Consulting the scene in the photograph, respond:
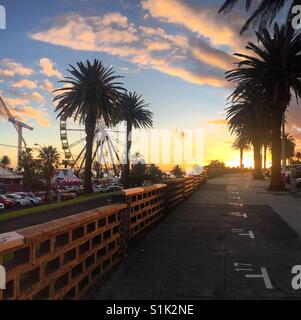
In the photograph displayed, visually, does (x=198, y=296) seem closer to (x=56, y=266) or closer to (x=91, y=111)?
(x=56, y=266)

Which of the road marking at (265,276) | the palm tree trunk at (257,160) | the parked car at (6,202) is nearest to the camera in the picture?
the road marking at (265,276)

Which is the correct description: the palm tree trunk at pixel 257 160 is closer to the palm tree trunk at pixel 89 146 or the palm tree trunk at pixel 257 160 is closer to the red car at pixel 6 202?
the palm tree trunk at pixel 89 146

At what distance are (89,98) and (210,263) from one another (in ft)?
170

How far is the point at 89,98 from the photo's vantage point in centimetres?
5950

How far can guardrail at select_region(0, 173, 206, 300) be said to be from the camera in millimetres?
4934

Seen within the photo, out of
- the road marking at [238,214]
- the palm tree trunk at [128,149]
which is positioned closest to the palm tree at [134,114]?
the palm tree trunk at [128,149]

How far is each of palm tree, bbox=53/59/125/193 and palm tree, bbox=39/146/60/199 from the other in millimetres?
31827

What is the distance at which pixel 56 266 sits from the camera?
603cm

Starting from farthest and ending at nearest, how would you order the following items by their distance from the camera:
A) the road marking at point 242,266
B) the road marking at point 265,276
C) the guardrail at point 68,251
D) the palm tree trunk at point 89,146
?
the palm tree trunk at point 89,146 → the road marking at point 242,266 → the road marking at point 265,276 → the guardrail at point 68,251

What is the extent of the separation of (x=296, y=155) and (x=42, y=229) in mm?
173763

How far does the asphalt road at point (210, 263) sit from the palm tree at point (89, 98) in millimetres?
45451

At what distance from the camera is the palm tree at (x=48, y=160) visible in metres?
92.3

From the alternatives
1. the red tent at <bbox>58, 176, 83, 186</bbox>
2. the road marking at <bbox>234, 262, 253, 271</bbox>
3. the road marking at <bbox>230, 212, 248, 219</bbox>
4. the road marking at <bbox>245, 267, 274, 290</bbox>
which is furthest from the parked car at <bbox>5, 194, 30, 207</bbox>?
the road marking at <bbox>245, 267, 274, 290</bbox>
